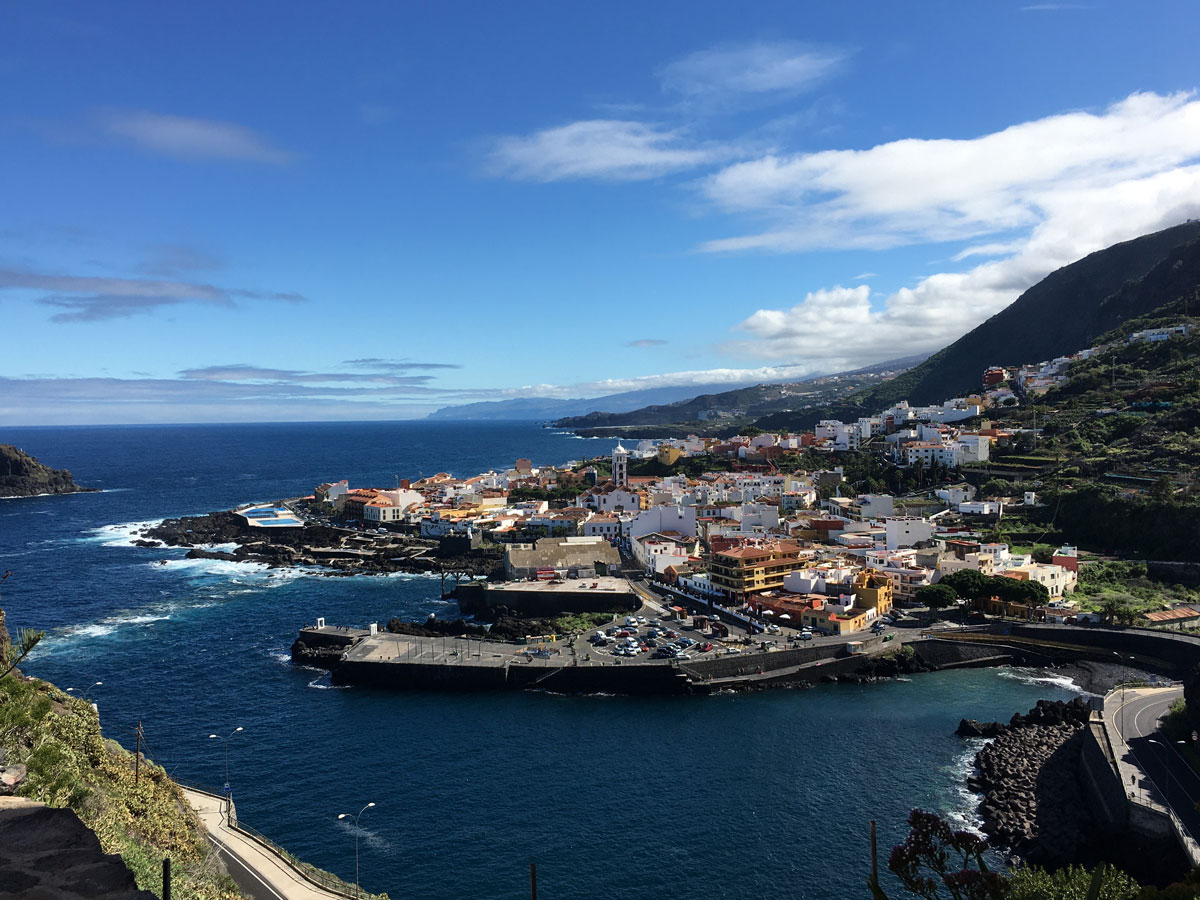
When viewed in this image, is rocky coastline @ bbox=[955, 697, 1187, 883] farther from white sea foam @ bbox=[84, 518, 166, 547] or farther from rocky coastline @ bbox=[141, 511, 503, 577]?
white sea foam @ bbox=[84, 518, 166, 547]

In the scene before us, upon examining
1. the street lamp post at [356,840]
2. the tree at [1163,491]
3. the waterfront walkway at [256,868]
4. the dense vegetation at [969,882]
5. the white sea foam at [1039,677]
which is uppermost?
the tree at [1163,491]

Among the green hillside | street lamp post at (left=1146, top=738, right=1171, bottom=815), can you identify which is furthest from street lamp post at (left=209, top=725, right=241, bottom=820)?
the green hillside

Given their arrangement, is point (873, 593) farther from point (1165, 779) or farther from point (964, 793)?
point (1165, 779)

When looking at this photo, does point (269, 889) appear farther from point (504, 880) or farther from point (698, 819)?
point (698, 819)

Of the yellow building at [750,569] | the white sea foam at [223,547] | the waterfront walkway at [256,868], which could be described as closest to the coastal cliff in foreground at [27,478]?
the white sea foam at [223,547]

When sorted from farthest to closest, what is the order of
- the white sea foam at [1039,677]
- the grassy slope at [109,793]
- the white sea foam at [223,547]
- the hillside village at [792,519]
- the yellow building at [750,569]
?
the white sea foam at [223,547], the yellow building at [750,569], the hillside village at [792,519], the white sea foam at [1039,677], the grassy slope at [109,793]

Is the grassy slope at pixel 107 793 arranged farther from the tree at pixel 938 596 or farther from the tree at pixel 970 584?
the tree at pixel 970 584

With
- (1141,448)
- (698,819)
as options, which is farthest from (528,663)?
(1141,448)
